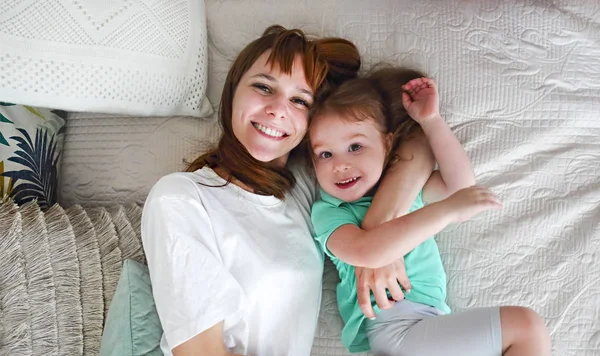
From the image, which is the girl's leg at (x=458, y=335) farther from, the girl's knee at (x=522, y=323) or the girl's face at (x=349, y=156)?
the girl's face at (x=349, y=156)

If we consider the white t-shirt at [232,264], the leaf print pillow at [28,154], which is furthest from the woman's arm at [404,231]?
the leaf print pillow at [28,154]

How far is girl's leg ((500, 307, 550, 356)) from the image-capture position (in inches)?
41.4

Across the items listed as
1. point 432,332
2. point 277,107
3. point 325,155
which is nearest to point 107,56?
point 277,107

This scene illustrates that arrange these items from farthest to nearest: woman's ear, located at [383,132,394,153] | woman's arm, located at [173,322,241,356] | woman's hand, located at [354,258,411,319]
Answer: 1. woman's ear, located at [383,132,394,153]
2. woman's hand, located at [354,258,411,319]
3. woman's arm, located at [173,322,241,356]

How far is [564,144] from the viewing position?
1382mm

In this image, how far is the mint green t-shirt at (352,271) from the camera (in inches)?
47.4

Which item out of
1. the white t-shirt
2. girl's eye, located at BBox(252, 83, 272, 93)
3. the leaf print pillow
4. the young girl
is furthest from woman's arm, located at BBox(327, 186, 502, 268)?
the leaf print pillow

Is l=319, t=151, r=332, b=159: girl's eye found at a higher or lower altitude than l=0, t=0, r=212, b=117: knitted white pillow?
lower

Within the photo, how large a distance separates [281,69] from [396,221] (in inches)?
16.3

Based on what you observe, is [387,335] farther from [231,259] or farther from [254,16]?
[254,16]

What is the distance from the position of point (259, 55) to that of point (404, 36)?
0.42 metres

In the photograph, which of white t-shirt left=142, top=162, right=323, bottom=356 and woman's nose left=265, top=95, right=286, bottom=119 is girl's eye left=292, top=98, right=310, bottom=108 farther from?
white t-shirt left=142, top=162, right=323, bottom=356

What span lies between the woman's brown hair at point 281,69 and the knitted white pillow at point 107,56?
0.51 feet

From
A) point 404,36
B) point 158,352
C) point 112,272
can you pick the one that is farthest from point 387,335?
point 404,36
